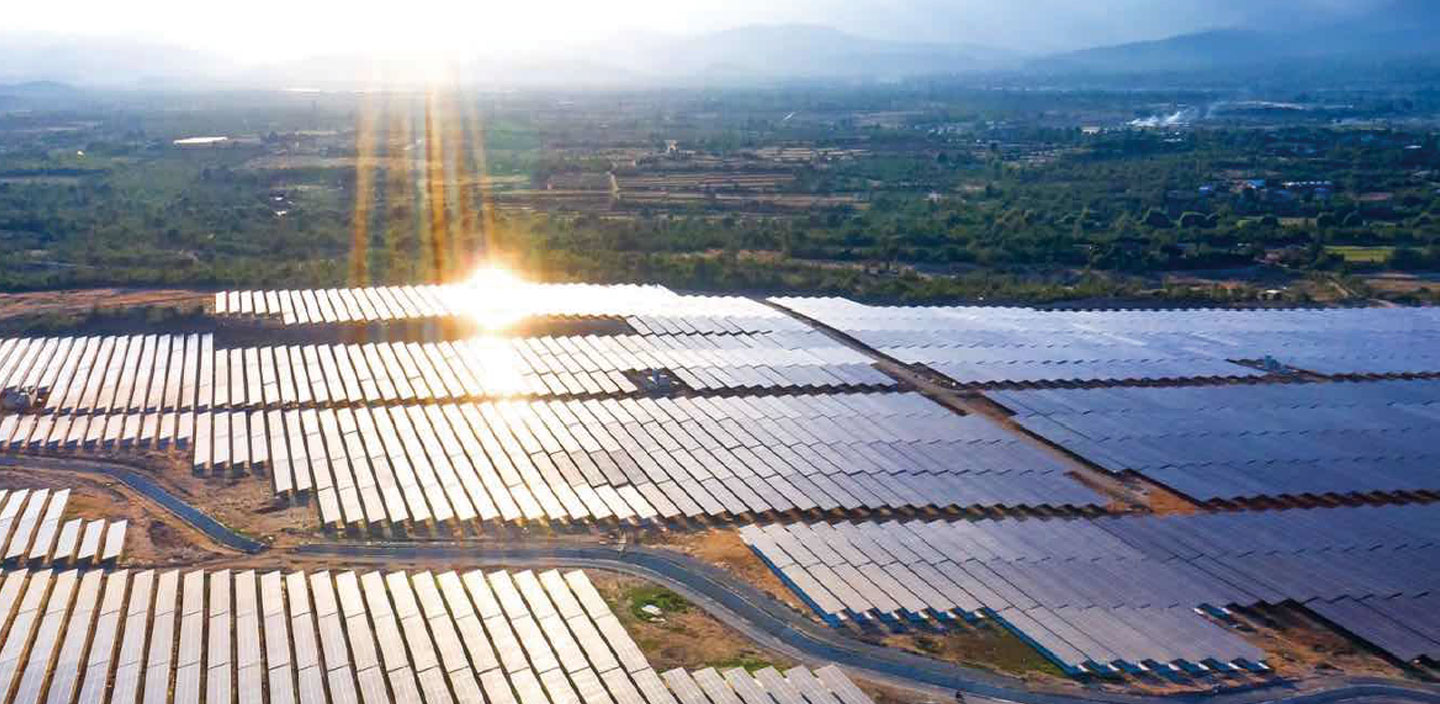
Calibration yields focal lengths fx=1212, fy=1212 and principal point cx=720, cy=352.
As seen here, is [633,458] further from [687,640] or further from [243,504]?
[243,504]

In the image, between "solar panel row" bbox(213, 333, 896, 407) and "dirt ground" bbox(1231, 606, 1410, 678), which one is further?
"solar panel row" bbox(213, 333, 896, 407)

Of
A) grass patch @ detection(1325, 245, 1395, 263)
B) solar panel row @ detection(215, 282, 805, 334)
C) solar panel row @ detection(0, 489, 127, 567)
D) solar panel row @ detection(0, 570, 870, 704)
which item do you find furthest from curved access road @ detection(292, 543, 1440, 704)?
grass patch @ detection(1325, 245, 1395, 263)

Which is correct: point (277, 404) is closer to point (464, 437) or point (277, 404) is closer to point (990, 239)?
point (464, 437)

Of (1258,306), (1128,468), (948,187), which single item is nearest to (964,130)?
(948,187)

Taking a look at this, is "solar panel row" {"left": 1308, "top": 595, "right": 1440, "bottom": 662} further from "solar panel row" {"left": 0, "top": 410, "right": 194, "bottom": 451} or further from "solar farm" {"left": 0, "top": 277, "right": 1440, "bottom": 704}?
"solar panel row" {"left": 0, "top": 410, "right": 194, "bottom": 451}

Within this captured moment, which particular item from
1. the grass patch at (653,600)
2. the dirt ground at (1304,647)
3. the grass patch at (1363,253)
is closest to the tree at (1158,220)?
the grass patch at (1363,253)

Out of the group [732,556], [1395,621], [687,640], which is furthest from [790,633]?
[1395,621]
